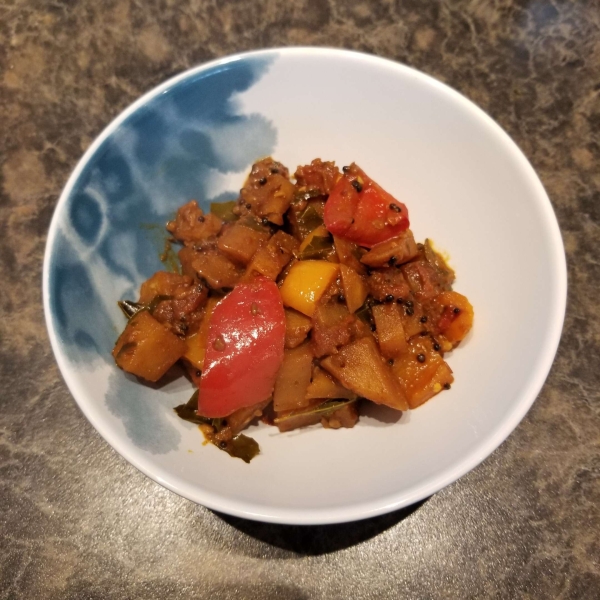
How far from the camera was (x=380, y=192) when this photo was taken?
243 centimetres

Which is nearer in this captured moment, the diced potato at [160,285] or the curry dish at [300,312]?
the curry dish at [300,312]

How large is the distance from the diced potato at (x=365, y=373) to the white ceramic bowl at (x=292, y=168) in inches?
8.2

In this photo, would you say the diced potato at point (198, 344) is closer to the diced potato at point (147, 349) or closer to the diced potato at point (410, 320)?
the diced potato at point (147, 349)

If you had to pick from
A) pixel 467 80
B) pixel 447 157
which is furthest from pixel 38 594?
Answer: pixel 467 80

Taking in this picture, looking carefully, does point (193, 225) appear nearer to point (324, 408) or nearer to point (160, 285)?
point (160, 285)

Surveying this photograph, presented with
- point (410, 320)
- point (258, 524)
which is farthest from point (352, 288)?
point (258, 524)

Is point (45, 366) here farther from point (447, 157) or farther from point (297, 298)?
point (447, 157)

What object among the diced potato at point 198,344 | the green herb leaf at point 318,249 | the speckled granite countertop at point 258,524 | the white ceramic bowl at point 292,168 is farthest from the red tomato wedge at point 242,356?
the speckled granite countertop at point 258,524

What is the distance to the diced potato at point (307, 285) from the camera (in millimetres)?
2176

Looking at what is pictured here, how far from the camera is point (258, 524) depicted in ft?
8.50

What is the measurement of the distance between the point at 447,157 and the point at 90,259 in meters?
1.83

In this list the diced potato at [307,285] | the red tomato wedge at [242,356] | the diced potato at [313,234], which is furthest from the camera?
the diced potato at [313,234]

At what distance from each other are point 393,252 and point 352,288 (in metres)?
0.27

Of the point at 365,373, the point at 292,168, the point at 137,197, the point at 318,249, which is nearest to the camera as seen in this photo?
the point at 365,373
